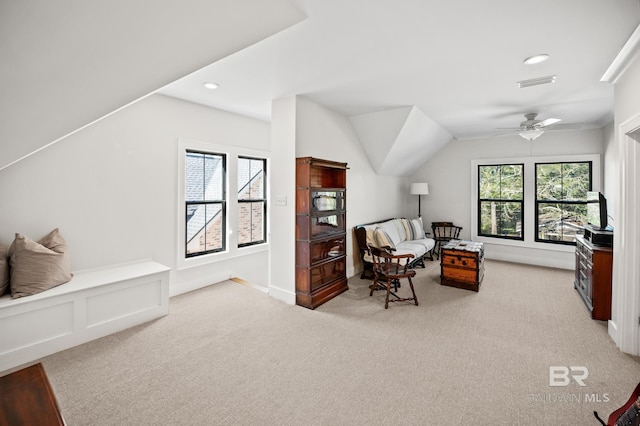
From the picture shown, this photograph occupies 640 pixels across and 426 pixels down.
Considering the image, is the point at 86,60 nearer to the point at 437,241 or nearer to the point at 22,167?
the point at 22,167

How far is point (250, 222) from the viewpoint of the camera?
4.96 meters

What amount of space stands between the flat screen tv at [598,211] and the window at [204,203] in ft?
16.2

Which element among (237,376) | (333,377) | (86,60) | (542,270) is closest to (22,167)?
(86,60)

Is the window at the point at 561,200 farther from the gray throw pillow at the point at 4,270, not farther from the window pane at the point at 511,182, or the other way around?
the gray throw pillow at the point at 4,270

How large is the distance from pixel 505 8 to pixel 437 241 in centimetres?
514

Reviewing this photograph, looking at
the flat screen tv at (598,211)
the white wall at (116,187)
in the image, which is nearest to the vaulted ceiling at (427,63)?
the white wall at (116,187)

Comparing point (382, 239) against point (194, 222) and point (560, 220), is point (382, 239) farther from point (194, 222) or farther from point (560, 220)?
point (560, 220)

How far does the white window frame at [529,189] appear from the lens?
517 cm

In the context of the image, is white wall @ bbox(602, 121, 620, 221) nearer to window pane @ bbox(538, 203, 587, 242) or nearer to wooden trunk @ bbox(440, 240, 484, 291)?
window pane @ bbox(538, 203, 587, 242)

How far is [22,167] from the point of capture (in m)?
2.69

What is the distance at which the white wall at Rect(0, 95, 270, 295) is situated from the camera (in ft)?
9.05

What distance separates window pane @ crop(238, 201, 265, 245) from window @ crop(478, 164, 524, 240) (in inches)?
187

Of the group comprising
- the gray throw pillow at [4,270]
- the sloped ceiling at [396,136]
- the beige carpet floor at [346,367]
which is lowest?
the beige carpet floor at [346,367]

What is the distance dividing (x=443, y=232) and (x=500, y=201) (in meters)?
1.32
